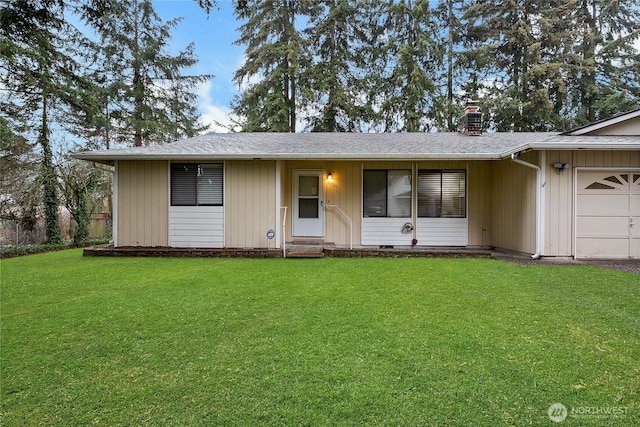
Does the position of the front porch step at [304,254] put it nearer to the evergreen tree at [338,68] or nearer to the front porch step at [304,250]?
the front porch step at [304,250]

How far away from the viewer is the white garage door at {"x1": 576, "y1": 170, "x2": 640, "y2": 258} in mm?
6422

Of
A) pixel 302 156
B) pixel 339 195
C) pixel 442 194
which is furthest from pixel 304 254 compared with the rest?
pixel 442 194

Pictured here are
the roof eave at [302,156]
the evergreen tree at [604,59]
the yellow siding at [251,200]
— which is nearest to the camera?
the roof eave at [302,156]

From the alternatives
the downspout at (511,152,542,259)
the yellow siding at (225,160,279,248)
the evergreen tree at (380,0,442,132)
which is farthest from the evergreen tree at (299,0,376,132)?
the downspout at (511,152,542,259)

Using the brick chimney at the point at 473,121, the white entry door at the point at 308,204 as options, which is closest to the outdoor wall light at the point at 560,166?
the brick chimney at the point at 473,121

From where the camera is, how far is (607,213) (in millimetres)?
6445

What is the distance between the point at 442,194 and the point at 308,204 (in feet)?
11.2

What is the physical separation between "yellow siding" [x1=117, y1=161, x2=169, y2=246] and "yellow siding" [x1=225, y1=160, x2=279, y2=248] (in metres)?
1.55

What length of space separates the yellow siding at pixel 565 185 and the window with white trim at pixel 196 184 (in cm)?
702

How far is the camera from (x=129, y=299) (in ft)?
13.6

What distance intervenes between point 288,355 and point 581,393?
197 centimetres

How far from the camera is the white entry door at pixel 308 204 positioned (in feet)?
27.7

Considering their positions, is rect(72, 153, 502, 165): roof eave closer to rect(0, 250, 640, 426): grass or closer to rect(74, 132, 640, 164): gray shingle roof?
rect(74, 132, 640, 164): gray shingle roof

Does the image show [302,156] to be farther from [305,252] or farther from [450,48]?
[450,48]
